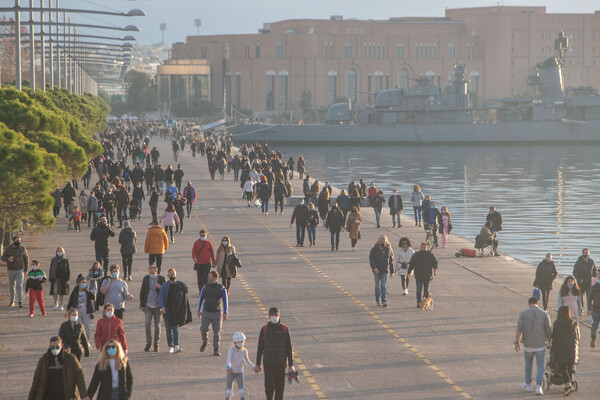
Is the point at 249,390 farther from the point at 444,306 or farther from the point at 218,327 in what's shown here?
the point at 444,306

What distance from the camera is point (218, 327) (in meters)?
14.0

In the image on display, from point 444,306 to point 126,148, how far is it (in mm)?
48520

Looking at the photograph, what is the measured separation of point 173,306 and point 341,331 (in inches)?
124

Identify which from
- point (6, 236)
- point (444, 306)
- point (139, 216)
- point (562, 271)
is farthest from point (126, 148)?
point (444, 306)

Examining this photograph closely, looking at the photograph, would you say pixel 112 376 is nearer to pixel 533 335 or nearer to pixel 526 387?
pixel 526 387

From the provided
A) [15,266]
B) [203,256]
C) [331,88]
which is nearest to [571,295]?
[203,256]

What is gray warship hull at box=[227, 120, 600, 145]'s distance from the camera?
375 ft

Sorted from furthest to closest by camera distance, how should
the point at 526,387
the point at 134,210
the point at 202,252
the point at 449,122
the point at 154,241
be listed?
1. the point at 449,122
2. the point at 134,210
3. the point at 154,241
4. the point at 202,252
5. the point at 526,387

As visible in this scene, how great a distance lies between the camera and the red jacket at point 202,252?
18.5 m

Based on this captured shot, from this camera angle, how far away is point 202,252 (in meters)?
18.5

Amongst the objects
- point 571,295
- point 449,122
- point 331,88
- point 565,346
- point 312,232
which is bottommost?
point 312,232

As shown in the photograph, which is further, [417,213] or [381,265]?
[417,213]

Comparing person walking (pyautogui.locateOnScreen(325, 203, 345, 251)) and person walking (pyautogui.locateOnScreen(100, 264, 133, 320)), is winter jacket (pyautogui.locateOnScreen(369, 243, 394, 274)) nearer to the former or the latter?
person walking (pyautogui.locateOnScreen(100, 264, 133, 320))

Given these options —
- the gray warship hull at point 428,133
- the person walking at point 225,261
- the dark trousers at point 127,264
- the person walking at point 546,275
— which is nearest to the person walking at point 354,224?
the dark trousers at point 127,264
